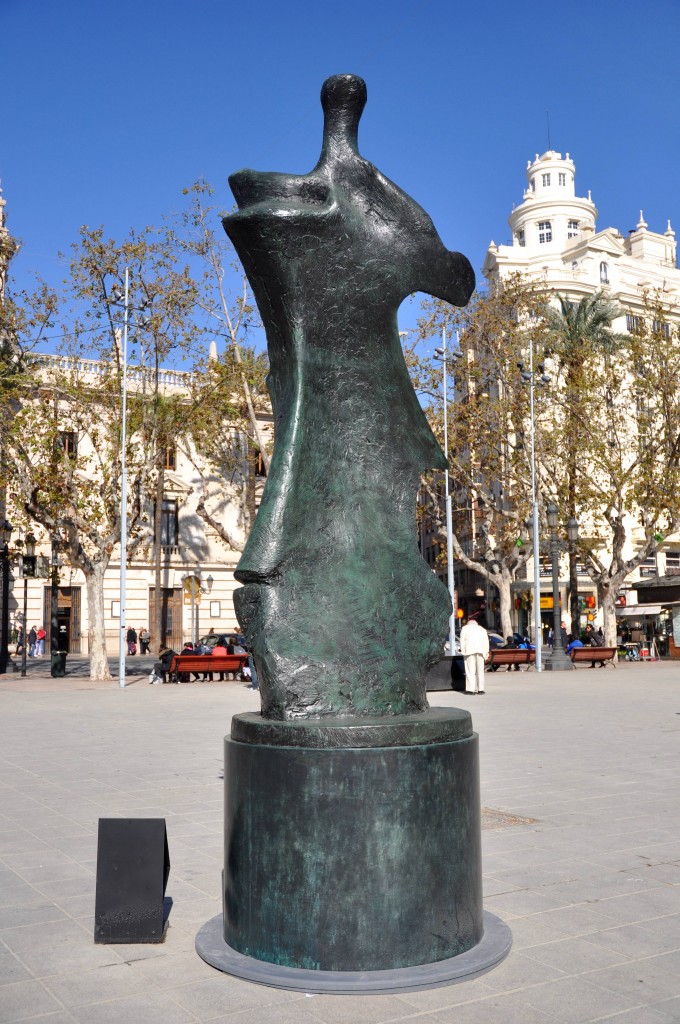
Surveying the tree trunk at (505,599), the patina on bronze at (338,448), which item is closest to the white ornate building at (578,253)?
the tree trunk at (505,599)

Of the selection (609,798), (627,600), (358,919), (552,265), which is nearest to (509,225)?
(552,265)

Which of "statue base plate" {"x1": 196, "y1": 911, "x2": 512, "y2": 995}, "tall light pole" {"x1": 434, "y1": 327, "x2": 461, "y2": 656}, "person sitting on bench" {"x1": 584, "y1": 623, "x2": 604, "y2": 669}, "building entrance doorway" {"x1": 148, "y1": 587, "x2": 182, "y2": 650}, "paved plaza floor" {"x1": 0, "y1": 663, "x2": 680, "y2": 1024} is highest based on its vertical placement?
"tall light pole" {"x1": 434, "y1": 327, "x2": 461, "y2": 656}

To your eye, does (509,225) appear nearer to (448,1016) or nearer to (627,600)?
(627,600)

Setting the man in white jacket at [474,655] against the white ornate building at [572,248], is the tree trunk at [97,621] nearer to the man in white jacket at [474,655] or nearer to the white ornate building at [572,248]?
the man in white jacket at [474,655]

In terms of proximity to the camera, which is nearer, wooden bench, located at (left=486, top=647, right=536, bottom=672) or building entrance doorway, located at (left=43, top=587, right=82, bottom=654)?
wooden bench, located at (left=486, top=647, right=536, bottom=672)

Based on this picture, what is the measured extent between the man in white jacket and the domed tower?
45962mm

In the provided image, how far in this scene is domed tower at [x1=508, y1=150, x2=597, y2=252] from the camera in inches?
2432

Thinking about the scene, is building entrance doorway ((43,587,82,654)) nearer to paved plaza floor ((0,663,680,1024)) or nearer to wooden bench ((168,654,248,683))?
wooden bench ((168,654,248,683))

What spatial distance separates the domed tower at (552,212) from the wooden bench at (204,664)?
44.1 meters

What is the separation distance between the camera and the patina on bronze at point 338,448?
15.3 feet

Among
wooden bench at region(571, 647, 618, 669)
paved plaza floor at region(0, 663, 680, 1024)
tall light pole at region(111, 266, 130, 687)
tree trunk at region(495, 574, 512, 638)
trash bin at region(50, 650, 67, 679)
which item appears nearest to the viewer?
paved plaza floor at region(0, 663, 680, 1024)

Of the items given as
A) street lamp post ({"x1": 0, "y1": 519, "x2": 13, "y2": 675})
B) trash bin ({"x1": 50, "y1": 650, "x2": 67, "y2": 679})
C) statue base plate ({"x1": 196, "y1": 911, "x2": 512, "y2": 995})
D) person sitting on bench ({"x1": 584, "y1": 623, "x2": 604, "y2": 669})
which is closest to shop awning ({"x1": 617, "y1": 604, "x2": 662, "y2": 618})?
person sitting on bench ({"x1": 584, "y1": 623, "x2": 604, "y2": 669})

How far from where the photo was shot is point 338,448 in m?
4.91

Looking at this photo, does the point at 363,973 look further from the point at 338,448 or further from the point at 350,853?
the point at 338,448
